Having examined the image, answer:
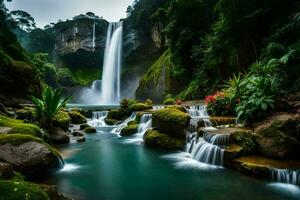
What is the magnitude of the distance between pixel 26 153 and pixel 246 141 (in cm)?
586

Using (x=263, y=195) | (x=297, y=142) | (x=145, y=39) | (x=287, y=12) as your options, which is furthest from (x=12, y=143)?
(x=145, y=39)

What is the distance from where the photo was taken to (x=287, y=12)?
1489cm

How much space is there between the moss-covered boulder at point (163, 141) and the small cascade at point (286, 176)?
400 centimetres

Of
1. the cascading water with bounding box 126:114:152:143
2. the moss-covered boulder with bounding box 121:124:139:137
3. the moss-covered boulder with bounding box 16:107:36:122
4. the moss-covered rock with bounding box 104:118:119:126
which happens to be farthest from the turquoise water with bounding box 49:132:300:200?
the moss-covered rock with bounding box 104:118:119:126

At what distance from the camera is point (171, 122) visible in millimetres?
10742

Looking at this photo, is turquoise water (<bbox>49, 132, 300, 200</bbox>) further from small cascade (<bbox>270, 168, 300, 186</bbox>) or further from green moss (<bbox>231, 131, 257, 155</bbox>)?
green moss (<bbox>231, 131, 257, 155</bbox>)

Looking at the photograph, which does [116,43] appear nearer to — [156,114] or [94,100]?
[94,100]

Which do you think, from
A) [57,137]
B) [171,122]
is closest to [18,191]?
[171,122]

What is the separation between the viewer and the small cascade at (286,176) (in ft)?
20.1

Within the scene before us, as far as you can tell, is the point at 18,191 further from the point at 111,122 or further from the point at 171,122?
the point at 111,122

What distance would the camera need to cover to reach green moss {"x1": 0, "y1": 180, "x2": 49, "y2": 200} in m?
2.95

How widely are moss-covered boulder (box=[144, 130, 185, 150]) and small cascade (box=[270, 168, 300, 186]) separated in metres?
4.00

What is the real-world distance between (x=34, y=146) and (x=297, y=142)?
677 centimetres

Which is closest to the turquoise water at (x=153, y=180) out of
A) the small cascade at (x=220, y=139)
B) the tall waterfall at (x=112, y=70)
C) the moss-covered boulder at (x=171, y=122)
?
the small cascade at (x=220, y=139)
